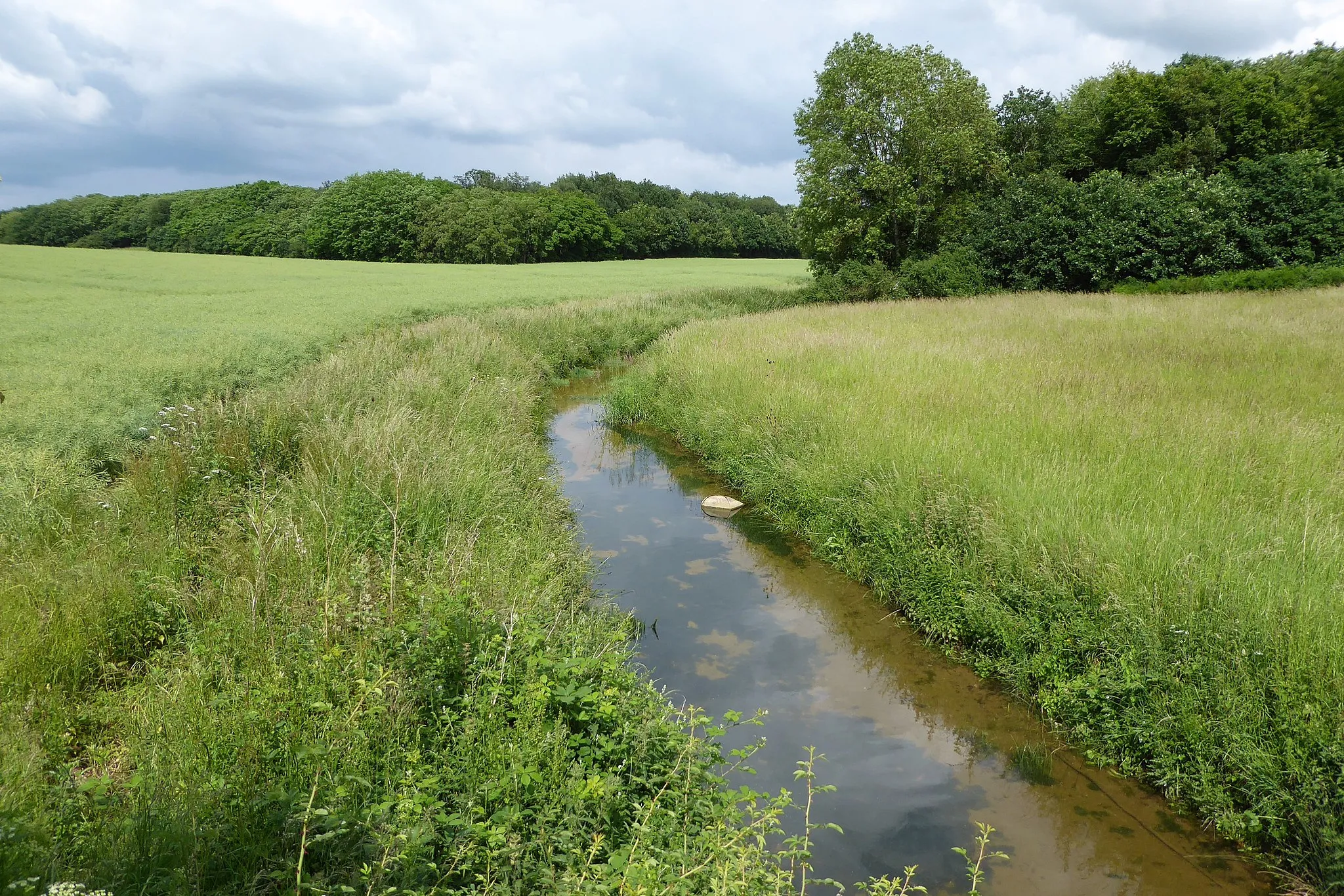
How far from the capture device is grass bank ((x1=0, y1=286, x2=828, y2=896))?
8.68ft

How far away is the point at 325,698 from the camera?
11.5ft

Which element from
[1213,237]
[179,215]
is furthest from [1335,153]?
[179,215]

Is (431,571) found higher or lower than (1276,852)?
higher

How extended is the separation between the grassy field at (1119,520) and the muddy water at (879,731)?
26 cm

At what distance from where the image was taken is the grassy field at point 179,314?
800 cm

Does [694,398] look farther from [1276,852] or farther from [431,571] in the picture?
[1276,852]

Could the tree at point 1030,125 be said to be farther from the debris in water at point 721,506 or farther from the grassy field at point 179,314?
the debris in water at point 721,506

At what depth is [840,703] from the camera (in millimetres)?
5102

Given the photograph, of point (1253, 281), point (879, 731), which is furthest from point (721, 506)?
point (1253, 281)

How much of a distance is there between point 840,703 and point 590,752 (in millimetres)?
2347

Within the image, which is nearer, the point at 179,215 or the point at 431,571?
the point at 431,571

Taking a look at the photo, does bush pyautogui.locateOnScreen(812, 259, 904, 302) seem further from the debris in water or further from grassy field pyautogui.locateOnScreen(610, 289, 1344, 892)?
the debris in water

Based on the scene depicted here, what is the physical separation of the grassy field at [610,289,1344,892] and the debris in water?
1.18 feet

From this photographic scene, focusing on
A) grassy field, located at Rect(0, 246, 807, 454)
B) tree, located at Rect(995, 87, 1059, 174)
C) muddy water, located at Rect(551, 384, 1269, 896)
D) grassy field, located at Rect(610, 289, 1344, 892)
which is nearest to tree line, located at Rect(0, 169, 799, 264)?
grassy field, located at Rect(0, 246, 807, 454)
